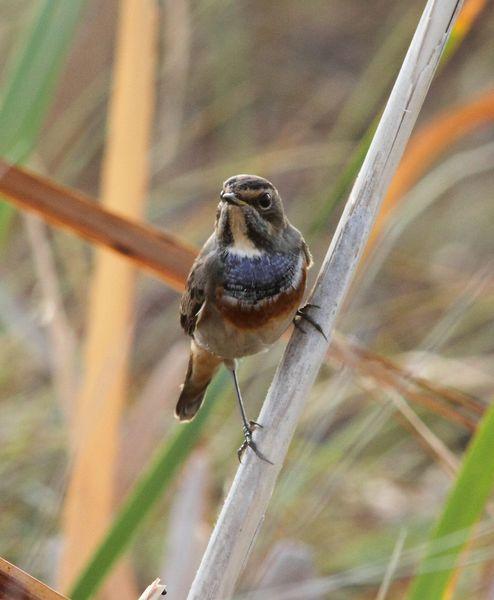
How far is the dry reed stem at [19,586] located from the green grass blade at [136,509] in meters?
0.46

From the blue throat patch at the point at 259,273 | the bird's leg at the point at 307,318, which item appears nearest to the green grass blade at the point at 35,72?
the blue throat patch at the point at 259,273

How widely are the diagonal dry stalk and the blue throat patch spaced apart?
1.02 ft

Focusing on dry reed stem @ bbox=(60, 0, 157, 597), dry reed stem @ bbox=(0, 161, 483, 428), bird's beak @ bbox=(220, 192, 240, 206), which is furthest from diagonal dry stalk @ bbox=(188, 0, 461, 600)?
dry reed stem @ bbox=(60, 0, 157, 597)

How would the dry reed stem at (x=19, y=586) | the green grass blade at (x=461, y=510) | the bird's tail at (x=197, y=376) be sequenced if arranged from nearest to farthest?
the dry reed stem at (x=19, y=586), the green grass blade at (x=461, y=510), the bird's tail at (x=197, y=376)

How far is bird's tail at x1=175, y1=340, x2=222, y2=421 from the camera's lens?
2771mm

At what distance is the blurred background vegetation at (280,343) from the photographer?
2.58 meters

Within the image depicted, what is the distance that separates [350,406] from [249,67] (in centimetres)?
245

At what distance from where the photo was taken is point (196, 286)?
100 inches

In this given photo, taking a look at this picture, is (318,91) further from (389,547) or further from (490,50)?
(389,547)

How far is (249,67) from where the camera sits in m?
6.05

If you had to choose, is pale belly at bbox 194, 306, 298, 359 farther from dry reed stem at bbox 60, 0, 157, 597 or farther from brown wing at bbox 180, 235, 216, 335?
dry reed stem at bbox 60, 0, 157, 597

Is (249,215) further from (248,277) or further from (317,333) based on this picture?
(317,333)

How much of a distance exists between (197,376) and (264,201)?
63 cm

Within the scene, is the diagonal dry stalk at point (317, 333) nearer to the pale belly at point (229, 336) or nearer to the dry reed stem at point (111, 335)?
the pale belly at point (229, 336)
